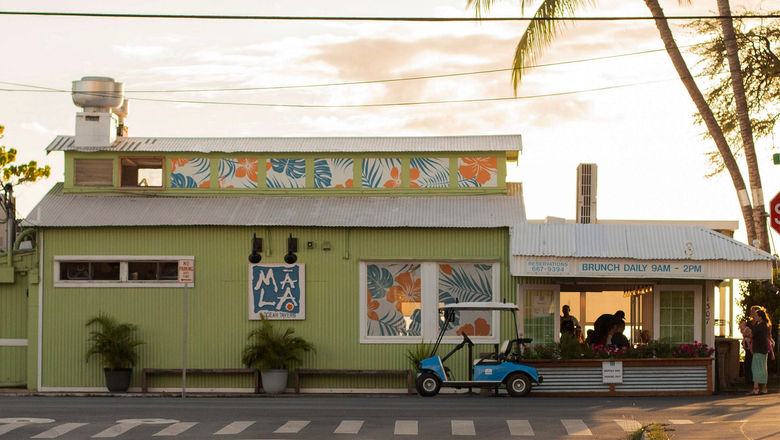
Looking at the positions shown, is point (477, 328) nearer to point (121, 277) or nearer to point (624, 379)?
point (624, 379)

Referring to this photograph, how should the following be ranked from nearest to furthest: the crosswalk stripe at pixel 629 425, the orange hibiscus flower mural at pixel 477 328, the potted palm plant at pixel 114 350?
the crosswalk stripe at pixel 629 425 < the potted palm plant at pixel 114 350 < the orange hibiscus flower mural at pixel 477 328

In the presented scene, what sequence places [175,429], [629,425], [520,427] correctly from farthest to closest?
1. [629,425]
2. [520,427]
3. [175,429]

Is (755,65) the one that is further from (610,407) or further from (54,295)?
(54,295)

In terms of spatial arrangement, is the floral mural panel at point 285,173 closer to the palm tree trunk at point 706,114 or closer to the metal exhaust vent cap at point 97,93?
the metal exhaust vent cap at point 97,93

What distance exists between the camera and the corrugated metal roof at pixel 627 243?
82.4ft

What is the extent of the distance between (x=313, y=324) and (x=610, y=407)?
7.85m

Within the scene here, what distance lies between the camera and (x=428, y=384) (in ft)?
79.1

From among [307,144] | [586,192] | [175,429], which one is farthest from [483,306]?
[175,429]

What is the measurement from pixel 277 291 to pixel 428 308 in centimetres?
343

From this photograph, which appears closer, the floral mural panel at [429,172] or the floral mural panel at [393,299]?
the floral mural panel at [393,299]

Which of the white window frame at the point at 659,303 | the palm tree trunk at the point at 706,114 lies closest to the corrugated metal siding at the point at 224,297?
the white window frame at the point at 659,303

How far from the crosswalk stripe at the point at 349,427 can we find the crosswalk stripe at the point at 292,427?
1.84 feet

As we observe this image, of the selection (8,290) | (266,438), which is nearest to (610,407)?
(266,438)

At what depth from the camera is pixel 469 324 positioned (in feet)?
86.0
